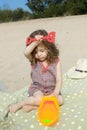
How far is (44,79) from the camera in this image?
4.19 m

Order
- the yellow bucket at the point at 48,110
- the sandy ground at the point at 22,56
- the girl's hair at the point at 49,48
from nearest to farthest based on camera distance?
1. the yellow bucket at the point at 48,110
2. the girl's hair at the point at 49,48
3. the sandy ground at the point at 22,56

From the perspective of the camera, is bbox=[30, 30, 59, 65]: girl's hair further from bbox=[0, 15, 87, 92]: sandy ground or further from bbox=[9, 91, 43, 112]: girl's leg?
bbox=[0, 15, 87, 92]: sandy ground

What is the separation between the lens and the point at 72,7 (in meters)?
21.2

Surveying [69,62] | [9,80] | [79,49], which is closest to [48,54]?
[9,80]

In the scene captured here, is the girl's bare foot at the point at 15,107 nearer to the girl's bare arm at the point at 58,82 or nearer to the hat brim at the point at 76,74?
the girl's bare arm at the point at 58,82

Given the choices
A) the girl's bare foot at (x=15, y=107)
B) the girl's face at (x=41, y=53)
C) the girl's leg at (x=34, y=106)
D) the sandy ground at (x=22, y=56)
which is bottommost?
the sandy ground at (x=22, y=56)

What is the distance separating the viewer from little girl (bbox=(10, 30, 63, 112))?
4.03 m

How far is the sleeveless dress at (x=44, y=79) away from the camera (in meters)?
4.16

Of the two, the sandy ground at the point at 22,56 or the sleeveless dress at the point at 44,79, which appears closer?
the sleeveless dress at the point at 44,79

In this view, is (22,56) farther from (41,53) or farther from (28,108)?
(28,108)

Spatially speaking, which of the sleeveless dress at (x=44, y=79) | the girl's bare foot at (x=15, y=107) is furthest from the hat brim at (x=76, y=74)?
the girl's bare foot at (x=15, y=107)

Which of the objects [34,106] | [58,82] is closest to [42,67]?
[58,82]

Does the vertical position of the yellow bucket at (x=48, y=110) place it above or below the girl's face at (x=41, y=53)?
below

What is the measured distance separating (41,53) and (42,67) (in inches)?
6.1
